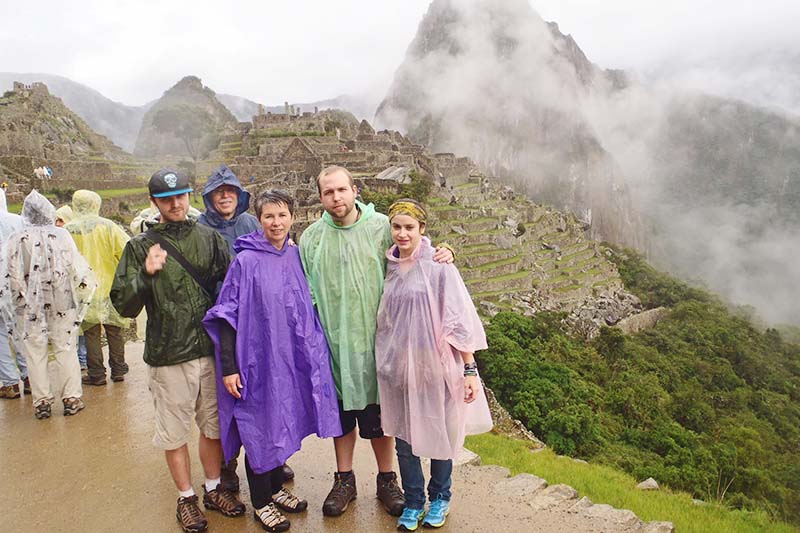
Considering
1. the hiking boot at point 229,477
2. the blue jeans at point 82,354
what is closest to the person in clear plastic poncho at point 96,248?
the blue jeans at point 82,354

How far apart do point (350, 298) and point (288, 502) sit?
1.53 metres

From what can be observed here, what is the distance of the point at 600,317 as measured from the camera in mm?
28516

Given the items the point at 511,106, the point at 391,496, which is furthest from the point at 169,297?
the point at 511,106

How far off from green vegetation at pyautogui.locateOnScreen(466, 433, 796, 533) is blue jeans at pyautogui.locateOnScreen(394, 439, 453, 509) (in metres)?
1.65

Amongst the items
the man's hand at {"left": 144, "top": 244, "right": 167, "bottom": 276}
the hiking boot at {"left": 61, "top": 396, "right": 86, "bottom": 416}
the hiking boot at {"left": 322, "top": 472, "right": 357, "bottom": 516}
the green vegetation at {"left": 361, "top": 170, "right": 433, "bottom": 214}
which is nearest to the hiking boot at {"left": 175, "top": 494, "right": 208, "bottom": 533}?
the hiking boot at {"left": 322, "top": 472, "right": 357, "bottom": 516}

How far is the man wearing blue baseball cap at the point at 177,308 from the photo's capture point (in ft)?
10.1

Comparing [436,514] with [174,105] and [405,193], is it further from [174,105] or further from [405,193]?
[174,105]

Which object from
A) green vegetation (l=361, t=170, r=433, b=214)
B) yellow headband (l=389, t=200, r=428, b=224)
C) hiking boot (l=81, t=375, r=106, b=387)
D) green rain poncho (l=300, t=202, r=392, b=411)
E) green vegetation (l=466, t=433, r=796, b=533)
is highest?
green vegetation (l=361, t=170, r=433, b=214)

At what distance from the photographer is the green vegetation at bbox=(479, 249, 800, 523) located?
11289 millimetres

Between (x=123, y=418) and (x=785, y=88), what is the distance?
164551 millimetres

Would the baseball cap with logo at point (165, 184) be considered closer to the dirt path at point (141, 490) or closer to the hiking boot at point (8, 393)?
the dirt path at point (141, 490)

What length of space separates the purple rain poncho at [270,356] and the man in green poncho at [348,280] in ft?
0.32

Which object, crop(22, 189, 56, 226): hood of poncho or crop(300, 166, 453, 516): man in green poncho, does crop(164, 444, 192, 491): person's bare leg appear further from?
crop(22, 189, 56, 226): hood of poncho

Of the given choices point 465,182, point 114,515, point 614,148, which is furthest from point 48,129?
point 614,148
